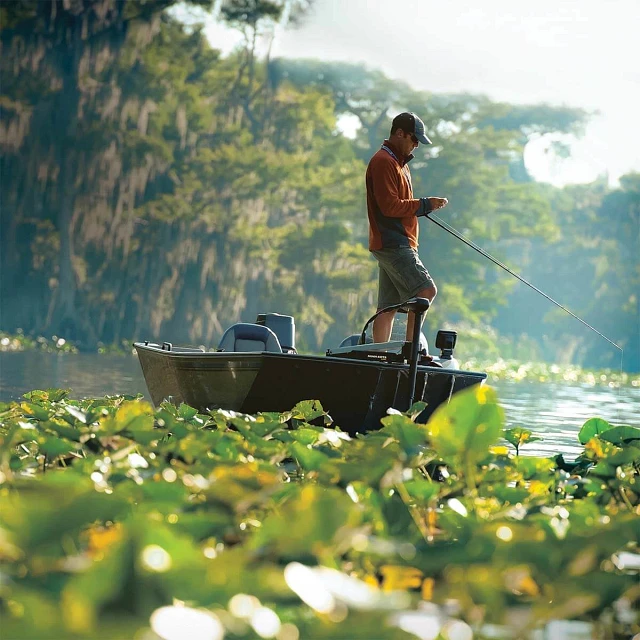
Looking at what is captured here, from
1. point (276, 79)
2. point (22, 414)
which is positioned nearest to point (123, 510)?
point (22, 414)

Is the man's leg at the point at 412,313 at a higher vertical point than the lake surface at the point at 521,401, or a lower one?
higher

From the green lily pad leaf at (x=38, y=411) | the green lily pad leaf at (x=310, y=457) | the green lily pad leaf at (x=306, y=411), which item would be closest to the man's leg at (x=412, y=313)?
the green lily pad leaf at (x=306, y=411)

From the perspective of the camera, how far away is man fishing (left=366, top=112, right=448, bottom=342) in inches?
223

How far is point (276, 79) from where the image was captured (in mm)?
37156

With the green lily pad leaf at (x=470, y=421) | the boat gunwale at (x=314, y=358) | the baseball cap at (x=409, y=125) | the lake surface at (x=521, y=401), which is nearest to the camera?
the green lily pad leaf at (x=470, y=421)

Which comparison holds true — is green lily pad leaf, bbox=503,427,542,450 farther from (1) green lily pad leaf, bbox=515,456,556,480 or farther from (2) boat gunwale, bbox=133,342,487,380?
(2) boat gunwale, bbox=133,342,487,380

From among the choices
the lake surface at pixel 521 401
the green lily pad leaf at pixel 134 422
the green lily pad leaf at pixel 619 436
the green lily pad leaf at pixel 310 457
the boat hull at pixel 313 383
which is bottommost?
the lake surface at pixel 521 401

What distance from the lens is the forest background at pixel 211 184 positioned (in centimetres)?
2883

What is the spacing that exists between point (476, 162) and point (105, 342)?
1570 centimetres

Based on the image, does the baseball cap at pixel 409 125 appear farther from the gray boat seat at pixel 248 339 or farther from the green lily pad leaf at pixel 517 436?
the green lily pad leaf at pixel 517 436

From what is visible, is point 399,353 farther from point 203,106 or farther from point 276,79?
point 276,79

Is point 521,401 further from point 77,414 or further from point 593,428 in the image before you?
point 77,414

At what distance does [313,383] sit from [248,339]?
0.98 metres

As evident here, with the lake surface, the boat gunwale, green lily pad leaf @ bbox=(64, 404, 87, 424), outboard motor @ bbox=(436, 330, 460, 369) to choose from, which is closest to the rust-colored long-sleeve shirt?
outboard motor @ bbox=(436, 330, 460, 369)
